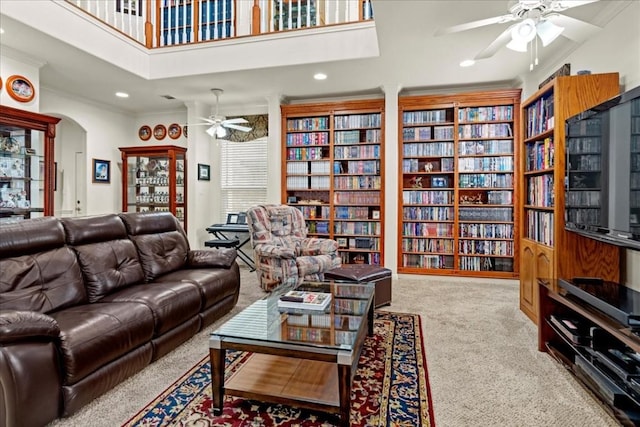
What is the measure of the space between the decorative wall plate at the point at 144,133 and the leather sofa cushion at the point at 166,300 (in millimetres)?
4481

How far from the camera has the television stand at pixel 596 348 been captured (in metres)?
1.70

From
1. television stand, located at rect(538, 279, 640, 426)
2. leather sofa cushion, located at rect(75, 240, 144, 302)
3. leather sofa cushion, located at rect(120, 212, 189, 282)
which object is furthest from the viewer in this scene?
leather sofa cushion, located at rect(120, 212, 189, 282)

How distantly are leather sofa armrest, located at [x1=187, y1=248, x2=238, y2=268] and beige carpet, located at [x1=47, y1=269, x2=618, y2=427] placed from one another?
0.52 metres

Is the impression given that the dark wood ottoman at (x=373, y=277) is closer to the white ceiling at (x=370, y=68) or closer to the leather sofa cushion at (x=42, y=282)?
the leather sofa cushion at (x=42, y=282)

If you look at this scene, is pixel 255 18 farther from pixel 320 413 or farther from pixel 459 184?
pixel 320 413

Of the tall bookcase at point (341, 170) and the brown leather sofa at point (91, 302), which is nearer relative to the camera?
the brown leather sofa at point (91, 302)

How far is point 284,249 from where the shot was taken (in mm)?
3793

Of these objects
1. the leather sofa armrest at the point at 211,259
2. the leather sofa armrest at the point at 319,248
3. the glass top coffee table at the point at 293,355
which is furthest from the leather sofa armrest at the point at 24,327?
the leather sofa armrest at the point at 319,248

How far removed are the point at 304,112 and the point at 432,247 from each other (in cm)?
268

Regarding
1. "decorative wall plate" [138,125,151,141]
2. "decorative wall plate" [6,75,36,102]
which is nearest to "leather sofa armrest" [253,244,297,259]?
"decorative wall plate" [6,75,36,102]

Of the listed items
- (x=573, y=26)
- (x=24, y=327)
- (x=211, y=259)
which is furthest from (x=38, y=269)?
(x=573, y=26)

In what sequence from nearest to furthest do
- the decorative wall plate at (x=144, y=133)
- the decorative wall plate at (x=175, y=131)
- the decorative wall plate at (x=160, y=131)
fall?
the decorative wall plate at (x=175, y=131)
the decorative wall plate at (x=160, y=131)
the decorative wall plate at (x=144, y=133)

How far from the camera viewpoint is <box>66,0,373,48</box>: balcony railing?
169 inches

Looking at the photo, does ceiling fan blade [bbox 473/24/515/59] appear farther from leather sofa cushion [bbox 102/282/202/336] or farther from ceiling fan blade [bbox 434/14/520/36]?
leather sofa cushion [bbox 102/282/202/336]
